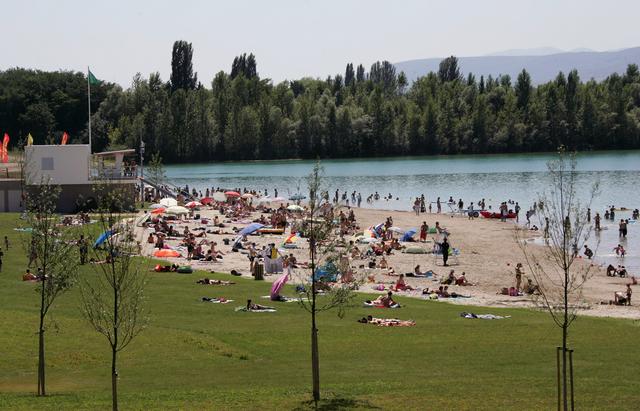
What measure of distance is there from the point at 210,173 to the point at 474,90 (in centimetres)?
5409

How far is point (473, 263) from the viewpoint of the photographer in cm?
4984

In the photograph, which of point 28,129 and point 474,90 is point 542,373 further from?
point 474,90

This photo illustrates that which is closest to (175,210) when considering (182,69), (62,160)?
(62,160)

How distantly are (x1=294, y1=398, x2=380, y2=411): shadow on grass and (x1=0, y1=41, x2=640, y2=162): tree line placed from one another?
465 ft

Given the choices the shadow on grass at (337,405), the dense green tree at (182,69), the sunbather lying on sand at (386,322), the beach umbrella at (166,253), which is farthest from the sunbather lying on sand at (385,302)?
the dense green tree at (182,69)

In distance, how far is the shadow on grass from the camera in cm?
1862

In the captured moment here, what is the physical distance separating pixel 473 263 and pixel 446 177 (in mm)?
77904

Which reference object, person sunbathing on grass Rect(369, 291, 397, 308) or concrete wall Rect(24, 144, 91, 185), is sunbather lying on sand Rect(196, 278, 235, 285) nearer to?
person sunbathing on grass Rect(369, 291, 397, 308)

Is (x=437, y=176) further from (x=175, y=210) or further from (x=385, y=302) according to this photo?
(x=385, y=302)

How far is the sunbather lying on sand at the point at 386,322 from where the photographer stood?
29155mm

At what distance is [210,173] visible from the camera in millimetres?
149875

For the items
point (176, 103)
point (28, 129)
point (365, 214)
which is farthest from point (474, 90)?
point (365, 214)

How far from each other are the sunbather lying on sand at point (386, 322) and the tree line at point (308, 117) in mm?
131547

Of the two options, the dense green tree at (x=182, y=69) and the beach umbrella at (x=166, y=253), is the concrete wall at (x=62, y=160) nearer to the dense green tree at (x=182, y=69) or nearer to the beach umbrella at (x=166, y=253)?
the beach umbrella at (x=166, y=253)
